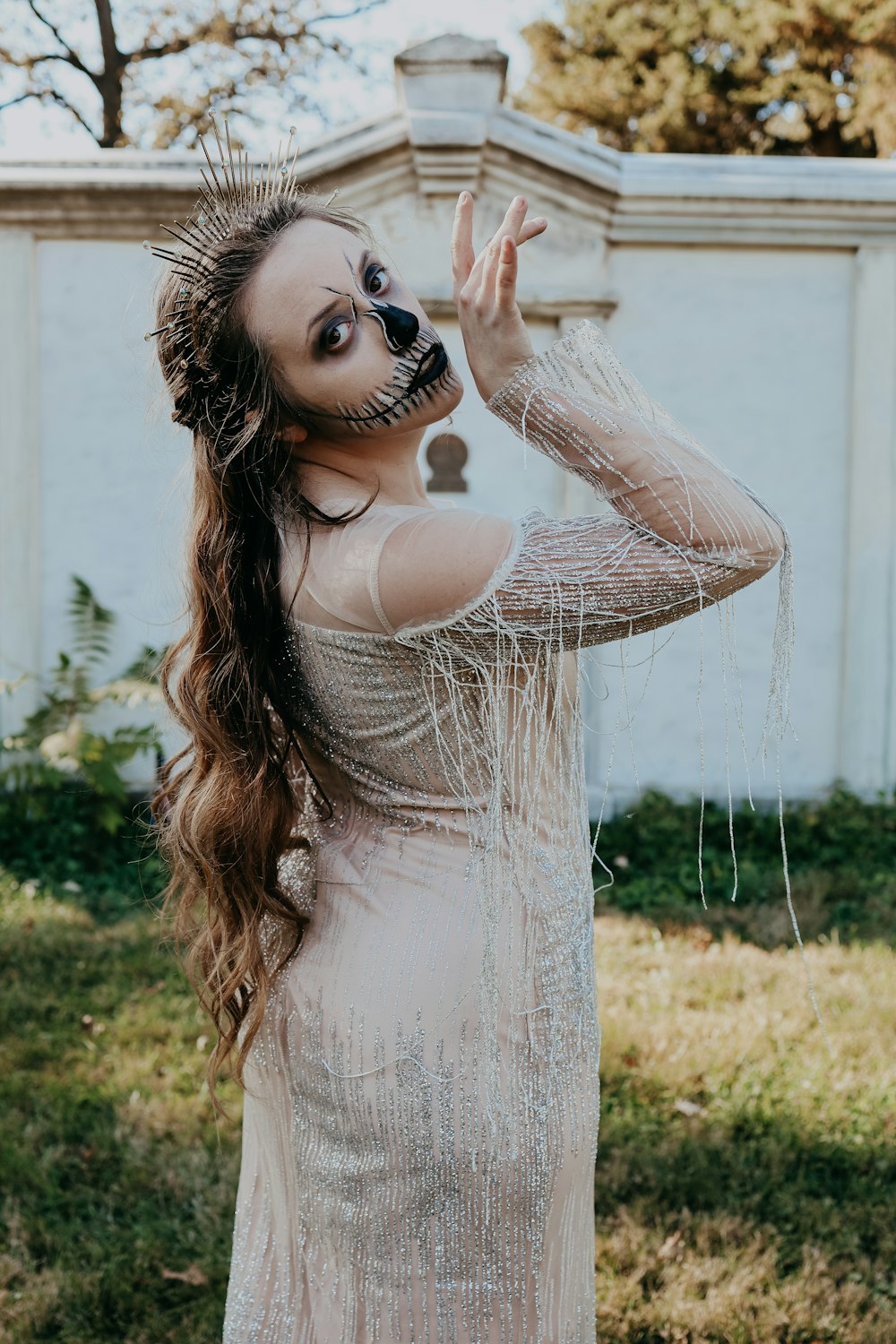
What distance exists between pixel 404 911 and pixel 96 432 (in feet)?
17.1

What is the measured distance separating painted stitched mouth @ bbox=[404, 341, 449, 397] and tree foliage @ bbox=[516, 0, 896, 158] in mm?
17152

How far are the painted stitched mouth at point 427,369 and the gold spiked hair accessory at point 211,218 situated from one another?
0.31m

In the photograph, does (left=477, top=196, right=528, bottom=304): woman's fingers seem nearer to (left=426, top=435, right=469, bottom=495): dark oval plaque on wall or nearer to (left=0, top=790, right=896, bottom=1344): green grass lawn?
A: (left=0, top=790, right=896, bottom=1344): green grass lawn

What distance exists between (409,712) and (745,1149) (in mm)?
2303

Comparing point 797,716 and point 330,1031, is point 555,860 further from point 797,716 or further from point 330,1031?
point 797,716

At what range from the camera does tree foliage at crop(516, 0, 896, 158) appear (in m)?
16.1

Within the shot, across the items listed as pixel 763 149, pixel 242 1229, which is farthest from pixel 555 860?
pixel 763 149

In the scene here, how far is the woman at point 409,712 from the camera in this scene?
1.34 metres

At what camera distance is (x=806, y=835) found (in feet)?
18.9

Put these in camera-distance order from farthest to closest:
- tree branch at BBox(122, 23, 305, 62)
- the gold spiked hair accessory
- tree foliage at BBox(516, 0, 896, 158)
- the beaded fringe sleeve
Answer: tree foliage at BBox(516, 0, 896, 158) → tree branch at BBox(122, 23, 305, 62) → the gold spiked hair accessory → the beaded fringe sleeve

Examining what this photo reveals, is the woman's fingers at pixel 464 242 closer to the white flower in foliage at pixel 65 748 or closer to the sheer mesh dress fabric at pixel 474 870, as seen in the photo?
the sheer mesh dress fabric at pixel 474 870

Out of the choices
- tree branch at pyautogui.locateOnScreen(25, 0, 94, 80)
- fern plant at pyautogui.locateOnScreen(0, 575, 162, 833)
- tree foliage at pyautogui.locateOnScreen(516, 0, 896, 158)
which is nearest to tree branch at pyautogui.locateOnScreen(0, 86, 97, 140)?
tree branch at pyautogui.locateOnScreen(25, 0, 94, 80)

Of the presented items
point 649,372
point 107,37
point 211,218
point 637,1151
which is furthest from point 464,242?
point 107,37

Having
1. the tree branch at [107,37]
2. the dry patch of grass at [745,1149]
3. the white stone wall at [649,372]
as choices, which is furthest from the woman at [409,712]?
the tree branch at [107,37]
